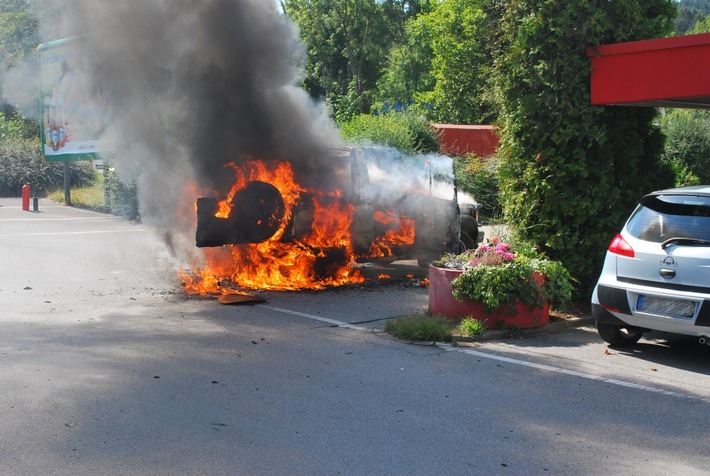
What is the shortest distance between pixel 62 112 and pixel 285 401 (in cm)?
2438

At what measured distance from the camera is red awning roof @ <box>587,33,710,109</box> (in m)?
8.20

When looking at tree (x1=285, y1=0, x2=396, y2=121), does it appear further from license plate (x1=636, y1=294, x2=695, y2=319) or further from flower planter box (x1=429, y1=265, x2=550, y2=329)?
license plate (x1=636, y1=294, x2=695, y2=319)

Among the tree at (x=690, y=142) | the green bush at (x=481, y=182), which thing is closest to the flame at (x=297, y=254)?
the green bush at (x=481, y=182)

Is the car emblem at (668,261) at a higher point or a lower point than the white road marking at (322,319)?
higher

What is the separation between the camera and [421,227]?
39.8 ft

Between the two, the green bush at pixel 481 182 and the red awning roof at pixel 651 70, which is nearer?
the red awning roof at pixel 651 70

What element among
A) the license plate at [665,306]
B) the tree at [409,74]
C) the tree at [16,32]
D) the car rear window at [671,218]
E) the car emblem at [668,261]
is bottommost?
the license plate at [665,306]

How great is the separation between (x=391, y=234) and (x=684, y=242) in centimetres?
540

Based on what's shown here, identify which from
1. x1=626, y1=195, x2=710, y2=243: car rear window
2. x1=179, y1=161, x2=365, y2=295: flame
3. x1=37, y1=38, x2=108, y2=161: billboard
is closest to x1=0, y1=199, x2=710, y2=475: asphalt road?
x1=626, y1=195, x2=710, y2=243: car rear window

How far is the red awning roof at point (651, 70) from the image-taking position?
26.9 ft

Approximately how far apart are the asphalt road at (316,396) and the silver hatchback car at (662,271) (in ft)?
1.46

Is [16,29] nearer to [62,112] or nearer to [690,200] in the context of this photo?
[62,112]

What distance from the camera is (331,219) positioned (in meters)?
11.4

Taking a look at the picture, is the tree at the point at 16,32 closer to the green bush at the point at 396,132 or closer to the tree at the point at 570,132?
the green bush at the point at 396,132
